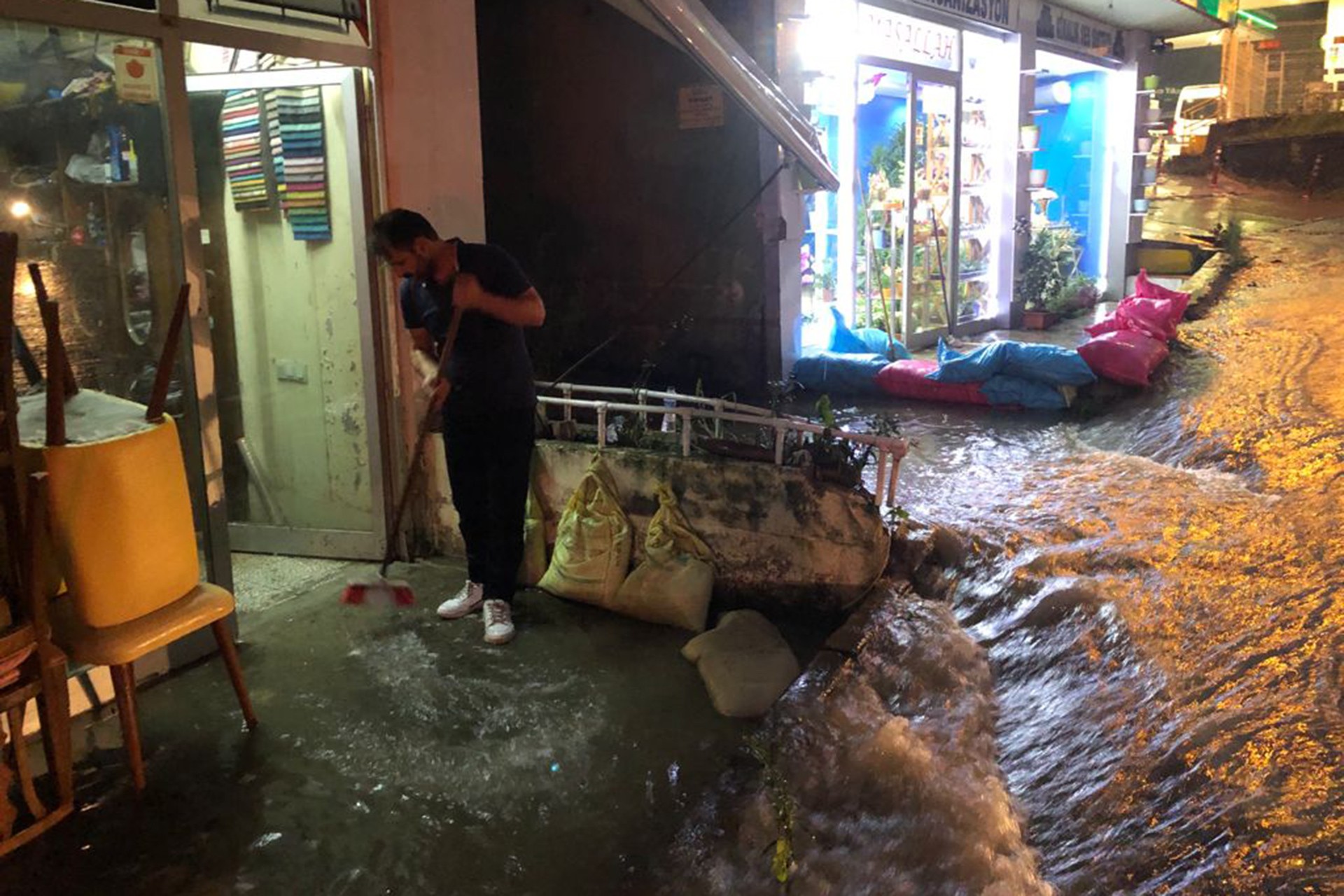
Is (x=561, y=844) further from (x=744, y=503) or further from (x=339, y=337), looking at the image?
(x=339, y=337)

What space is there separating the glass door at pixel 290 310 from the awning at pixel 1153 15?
1044 centimetres

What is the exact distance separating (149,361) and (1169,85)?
32.7 meters

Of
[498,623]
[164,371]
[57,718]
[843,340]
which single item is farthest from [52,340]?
[843,340]

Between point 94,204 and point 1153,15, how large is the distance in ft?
45.6

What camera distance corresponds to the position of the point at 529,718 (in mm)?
4113

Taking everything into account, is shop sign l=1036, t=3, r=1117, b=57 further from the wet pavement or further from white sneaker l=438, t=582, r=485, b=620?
the wet pavement

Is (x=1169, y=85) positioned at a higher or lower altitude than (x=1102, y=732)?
higher

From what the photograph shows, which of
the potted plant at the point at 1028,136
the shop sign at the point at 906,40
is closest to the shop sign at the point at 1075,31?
the potted plant at the point at 1028,136

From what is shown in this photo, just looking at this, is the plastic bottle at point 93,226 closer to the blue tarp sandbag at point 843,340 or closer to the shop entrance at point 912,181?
the shop entrance at point 912,181

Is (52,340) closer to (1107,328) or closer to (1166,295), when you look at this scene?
(1107,328)

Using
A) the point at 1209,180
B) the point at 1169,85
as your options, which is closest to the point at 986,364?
the point at 1209,180

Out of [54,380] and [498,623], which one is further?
[498,623]

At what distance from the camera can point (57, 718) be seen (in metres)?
3.28

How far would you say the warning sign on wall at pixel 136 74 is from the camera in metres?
4.22
